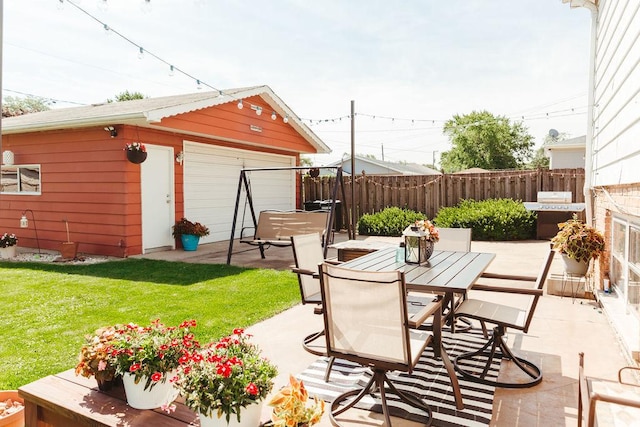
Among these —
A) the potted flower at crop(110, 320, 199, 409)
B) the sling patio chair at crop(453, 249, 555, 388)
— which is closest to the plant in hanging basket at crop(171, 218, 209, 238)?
the sling patio chair at crop(453, 249, 555, 388)

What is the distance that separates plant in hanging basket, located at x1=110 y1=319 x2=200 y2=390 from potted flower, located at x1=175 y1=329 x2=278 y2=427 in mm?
143

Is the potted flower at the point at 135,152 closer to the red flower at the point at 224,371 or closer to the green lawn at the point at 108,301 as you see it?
the green lawn at the point at 108,301

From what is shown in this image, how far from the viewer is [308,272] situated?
128 inches

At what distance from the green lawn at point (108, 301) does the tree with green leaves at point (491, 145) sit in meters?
36.1

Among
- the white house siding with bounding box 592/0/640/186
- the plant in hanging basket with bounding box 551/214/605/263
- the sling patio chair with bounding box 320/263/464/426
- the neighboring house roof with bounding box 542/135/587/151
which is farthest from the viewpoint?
the neighboring house roof with bounding box 542/135/587/151

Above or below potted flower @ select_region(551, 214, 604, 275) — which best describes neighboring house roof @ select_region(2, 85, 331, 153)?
above

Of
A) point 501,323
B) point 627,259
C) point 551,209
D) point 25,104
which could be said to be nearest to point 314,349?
point 501,323

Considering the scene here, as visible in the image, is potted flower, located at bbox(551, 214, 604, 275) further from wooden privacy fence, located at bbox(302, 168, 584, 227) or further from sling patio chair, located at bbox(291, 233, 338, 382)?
wooden privacy fence, located at bbox(302, 168, 584, 227)

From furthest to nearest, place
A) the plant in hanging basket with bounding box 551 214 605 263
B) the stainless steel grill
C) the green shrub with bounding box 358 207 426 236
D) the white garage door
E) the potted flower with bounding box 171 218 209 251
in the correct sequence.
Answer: the green shrub with bounding box 358 207 426 236, the stainless steel grill, the white garage door, the potted flower with bounding box 171 218 209 251, the plant in hanging basket with bounding box 551 214 605 263

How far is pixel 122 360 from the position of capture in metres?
1.79

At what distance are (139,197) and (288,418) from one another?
22.8ft

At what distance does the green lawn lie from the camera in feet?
10.6

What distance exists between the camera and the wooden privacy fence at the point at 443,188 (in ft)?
35.6

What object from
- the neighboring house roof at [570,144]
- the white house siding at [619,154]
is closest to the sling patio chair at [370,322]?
the white house siding at [619,154]
